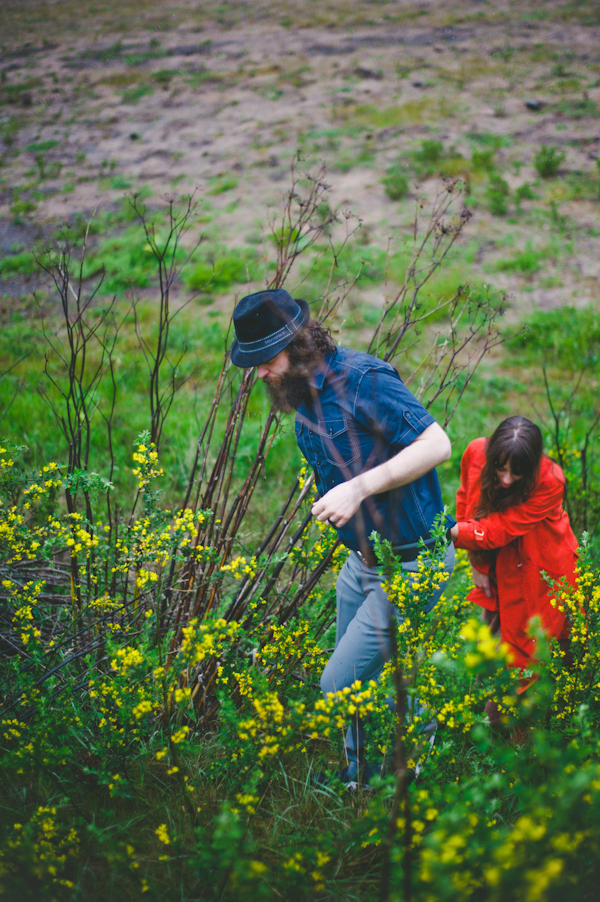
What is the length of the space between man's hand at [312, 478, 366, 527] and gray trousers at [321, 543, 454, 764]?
38 cm

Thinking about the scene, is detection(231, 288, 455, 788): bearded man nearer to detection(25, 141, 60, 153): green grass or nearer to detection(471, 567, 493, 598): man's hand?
detection(471, 567, 493, 598): man's hand

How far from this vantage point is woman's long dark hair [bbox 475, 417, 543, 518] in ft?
7.03

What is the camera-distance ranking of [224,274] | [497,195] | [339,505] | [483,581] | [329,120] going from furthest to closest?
[329,120]
[497,195]
[224,274]
[483,581]
[339,505]

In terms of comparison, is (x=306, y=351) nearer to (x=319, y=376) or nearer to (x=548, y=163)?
(x=319, y=376)

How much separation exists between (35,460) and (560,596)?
3391 millimetres

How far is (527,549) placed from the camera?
2.25 meters

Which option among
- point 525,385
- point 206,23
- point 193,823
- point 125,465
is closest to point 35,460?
point 125,465

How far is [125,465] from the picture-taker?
13.3 ft

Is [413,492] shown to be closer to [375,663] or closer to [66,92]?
[375,663]

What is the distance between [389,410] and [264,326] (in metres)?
0.50

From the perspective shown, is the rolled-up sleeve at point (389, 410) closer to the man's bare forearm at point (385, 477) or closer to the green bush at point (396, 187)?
the man's bare forearm at point (385, 477)

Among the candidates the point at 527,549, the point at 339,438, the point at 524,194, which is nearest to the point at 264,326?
the point at 339,438

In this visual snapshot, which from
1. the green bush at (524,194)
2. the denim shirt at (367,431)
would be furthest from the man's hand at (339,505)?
the green bush at (524,194)

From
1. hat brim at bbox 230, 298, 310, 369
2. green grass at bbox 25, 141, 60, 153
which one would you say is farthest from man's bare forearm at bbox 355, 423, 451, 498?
green grass at bbox 25, 141, 60, 153
